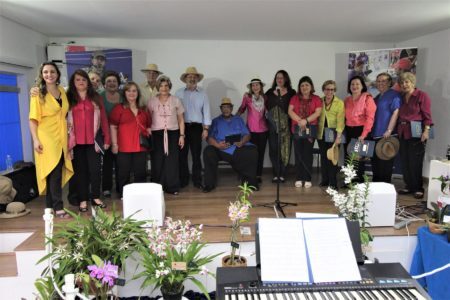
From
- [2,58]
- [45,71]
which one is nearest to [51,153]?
[45,71]

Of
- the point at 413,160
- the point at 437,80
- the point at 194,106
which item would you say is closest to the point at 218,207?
the point at 194,106

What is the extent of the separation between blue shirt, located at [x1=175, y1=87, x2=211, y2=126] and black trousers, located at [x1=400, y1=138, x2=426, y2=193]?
2.37 metres

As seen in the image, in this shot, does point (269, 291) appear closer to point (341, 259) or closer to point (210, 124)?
point (341, 259)

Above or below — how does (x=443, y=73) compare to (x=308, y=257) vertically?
above

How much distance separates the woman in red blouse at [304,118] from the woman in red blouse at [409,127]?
3.09 ft

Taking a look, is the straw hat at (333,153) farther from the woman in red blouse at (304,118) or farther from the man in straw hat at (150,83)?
the man in straw hat at (150,83)

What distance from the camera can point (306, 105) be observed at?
4176mm

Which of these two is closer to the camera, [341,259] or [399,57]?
[341,259]

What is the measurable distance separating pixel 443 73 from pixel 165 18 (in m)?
3.70

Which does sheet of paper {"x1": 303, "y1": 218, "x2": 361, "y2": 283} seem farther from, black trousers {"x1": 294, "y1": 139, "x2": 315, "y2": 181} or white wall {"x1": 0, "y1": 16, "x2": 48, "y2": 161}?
white wall {"x1": 0, "y1": 16, "x2": 48, "y2": 161}

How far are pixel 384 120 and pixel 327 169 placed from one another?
2.89 ft

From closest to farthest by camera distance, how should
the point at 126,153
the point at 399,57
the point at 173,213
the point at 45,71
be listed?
the point at 45,71
the point at 173,213
the point at 126,153
the point at 399,57

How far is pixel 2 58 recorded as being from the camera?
366 cm

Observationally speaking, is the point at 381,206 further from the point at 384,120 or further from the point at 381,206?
the point at 384,120
